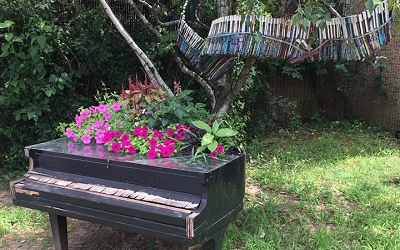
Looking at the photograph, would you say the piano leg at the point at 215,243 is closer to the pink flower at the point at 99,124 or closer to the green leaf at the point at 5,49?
the pink flower at the point at 99,124

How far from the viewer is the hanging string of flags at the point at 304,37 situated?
2855mm

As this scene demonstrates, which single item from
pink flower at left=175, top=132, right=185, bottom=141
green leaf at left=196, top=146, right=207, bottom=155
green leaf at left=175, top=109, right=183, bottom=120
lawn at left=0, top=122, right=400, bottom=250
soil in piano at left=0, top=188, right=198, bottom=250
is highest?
green leaf at left=175, top=109, right=183, bottom=120

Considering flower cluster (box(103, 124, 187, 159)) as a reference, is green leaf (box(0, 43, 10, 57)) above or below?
above

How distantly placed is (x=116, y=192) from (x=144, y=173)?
0.20m

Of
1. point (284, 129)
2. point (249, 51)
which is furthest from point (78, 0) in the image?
point (284, 129)

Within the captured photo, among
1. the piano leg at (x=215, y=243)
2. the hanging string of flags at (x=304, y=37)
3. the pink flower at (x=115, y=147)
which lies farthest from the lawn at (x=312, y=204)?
the hanging string of flags at (x=304, y=37)

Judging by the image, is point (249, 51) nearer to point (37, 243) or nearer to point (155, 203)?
point (155, 203)

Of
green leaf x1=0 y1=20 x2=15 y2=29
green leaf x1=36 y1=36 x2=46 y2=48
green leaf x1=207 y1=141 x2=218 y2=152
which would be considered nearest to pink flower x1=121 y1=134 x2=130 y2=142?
green leaf x1=207 y1=141 x2=218 y2=152

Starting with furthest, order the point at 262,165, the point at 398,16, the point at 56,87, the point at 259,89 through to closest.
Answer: the point at 259,89 → the point at 262,165 → the point at 56,87 → the point at 398,16

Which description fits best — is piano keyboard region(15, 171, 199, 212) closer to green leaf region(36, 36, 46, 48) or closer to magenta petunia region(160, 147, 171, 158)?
magenta petunia region(160, 147, 171, 158)

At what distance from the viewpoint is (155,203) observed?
2.18 m

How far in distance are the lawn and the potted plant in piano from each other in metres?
0.76

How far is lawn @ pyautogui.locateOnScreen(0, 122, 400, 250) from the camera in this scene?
3.11m

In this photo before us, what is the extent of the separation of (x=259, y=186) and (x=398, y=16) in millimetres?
2109
